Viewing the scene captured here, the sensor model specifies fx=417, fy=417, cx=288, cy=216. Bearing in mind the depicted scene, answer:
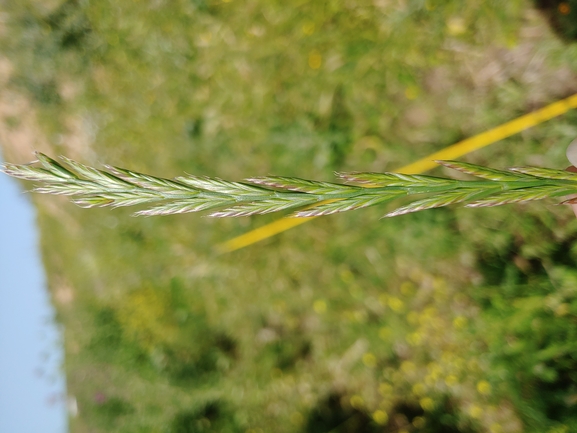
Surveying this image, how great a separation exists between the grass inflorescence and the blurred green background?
2408 mm

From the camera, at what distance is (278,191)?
2.85 ft

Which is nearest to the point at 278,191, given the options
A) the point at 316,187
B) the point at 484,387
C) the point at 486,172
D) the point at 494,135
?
the point at 316,187

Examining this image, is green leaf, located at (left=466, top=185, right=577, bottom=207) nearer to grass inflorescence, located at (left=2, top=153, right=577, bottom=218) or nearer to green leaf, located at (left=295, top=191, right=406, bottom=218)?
grass inflorescence, located at (left=2, top=153, right=577, bottom=218)

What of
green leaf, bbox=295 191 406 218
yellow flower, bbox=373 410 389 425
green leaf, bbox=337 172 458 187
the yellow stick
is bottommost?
yellow flower, bbox=373 410 389 425

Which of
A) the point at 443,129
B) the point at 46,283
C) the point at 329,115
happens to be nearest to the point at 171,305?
the point at 46,283

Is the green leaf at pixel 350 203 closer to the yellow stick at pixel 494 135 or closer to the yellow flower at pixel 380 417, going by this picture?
the yellow stick at pixel 494 135

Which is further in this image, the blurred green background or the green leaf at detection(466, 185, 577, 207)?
the blurred green background

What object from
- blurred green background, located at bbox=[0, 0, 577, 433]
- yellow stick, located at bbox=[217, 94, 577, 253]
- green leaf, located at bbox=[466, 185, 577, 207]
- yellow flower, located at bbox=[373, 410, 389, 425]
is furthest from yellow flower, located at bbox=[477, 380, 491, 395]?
green leaf, located at bbox=[466, 185, 577, 207]

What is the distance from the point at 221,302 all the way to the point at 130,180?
3.68m

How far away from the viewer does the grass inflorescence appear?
34.5 inches

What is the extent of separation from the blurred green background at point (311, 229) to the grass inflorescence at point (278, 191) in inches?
94.8

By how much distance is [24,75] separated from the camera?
4.68 m

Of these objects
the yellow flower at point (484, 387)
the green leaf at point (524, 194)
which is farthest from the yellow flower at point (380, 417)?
the green leaf at point (524, 194)

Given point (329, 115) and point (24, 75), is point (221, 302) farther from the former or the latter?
point (24, 75)
